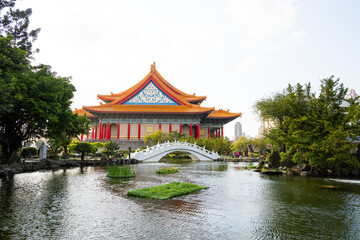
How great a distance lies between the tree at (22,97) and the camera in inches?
481

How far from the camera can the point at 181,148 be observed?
2928cm

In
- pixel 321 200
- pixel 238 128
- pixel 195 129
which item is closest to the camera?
pixel 321 200

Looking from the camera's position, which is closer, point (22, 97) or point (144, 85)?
point (22, 97)

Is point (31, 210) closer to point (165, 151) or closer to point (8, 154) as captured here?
point (8, 154)

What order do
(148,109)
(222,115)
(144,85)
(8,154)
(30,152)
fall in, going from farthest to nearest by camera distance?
(222,115) → (144,85) → (148,109) → (30,152) → (8,154)

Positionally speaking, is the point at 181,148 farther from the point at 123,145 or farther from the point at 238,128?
the point at 238,128

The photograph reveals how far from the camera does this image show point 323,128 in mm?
15609

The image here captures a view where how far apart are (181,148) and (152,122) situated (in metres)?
15.1

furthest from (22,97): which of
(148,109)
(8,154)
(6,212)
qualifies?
(148,109)

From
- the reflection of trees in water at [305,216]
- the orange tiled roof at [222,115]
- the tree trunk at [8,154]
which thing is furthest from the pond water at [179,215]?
the orange tiled roof at [222,115]

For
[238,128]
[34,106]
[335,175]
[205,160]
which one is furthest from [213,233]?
[238,128]

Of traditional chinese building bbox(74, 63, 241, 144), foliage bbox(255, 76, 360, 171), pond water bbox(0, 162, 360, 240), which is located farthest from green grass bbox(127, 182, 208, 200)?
traditional chinese building bbox(74, 63, 241, 144)

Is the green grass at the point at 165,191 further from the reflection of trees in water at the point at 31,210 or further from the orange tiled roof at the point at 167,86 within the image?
the orange tiled roof at the point at 167,86

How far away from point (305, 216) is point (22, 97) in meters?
12.5
